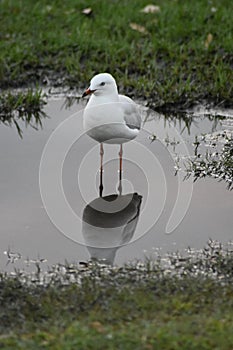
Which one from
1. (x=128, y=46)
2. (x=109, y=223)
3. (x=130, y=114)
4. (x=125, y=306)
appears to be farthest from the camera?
(x=128, y=46)

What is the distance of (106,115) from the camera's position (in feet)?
25.1

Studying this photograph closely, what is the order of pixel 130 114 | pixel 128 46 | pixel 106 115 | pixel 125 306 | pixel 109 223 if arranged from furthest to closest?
pixel 128 46, pixel 130 114, pixel 106 115, pixel 109 223, pixel 125 306

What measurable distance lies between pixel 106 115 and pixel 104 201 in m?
0.77

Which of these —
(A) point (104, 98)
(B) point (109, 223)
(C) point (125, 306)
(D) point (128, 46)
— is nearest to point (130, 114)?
(A) point (104, 98)

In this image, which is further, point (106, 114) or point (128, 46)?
point (128, 46)

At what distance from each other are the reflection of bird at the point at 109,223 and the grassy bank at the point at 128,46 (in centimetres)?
215

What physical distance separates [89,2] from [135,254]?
5670 mm

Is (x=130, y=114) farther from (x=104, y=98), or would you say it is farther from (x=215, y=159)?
(x=215, y=159)

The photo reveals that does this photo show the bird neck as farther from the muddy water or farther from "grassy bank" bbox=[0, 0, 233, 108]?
"grassy bank" bbox=[0, 0, 233, 108]

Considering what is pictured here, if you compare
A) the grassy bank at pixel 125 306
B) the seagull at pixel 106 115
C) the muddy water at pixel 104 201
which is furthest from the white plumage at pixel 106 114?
the grassy bank at pixel 125 306

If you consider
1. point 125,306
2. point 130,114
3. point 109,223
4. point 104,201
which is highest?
point 130,114

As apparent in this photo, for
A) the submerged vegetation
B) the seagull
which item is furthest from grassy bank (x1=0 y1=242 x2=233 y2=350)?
the seagull

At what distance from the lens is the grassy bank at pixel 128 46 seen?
962 centimetres

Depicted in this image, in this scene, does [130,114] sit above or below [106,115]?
above
